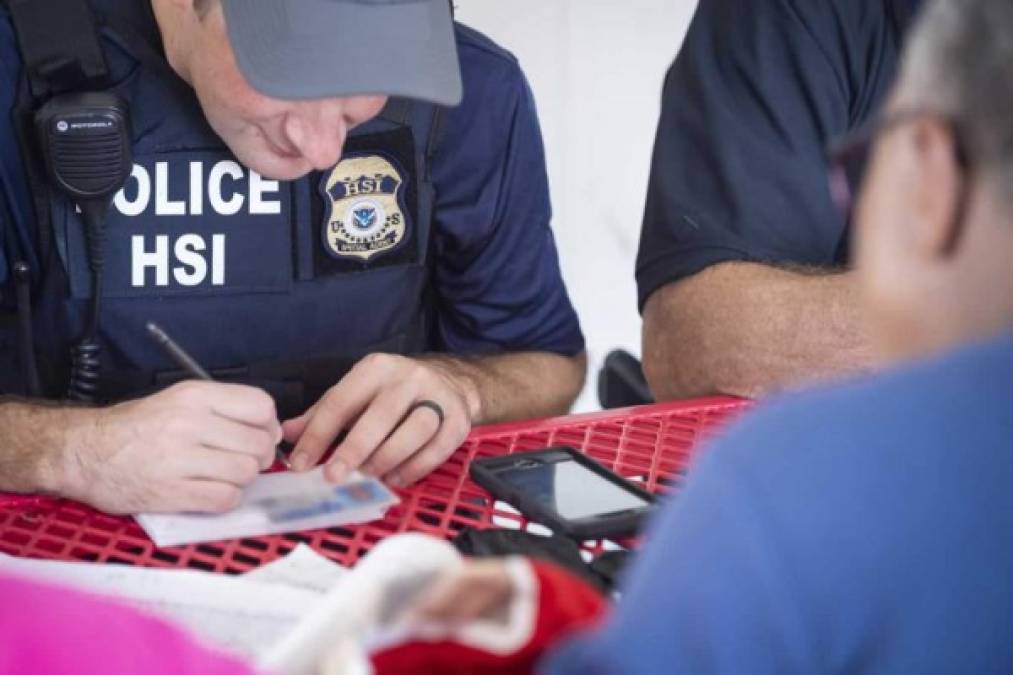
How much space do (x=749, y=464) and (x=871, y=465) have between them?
0.05 metres

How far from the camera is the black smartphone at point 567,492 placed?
48.8 inches

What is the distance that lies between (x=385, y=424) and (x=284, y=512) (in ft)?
0.62

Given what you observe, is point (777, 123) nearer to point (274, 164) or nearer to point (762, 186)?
point (762, 186)

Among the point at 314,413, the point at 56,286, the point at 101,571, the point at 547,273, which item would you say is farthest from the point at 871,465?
the point at 547,273

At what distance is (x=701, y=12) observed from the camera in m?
1.87

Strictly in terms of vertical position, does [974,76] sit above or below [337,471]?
above

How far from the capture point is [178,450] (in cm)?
135

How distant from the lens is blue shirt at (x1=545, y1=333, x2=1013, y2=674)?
0.55 m

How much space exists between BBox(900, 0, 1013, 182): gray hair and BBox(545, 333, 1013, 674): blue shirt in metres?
0.07

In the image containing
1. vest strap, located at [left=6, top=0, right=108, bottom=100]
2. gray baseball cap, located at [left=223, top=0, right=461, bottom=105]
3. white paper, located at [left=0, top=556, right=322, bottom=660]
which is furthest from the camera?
vest strap, located at [left=6, top=0, right=108, bottom=100]

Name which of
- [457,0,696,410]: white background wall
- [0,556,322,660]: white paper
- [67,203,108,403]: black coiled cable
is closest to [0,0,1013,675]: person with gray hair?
[0,556,322,660]: white paper

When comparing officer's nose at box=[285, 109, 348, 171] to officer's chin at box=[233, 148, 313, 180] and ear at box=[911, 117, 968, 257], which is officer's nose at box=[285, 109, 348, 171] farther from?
ear at box=[911, 117, 968, 257]

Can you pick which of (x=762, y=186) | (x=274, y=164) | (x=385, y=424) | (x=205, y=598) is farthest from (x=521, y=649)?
(x=762, y=186)

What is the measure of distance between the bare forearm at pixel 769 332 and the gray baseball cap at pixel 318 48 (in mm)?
458
